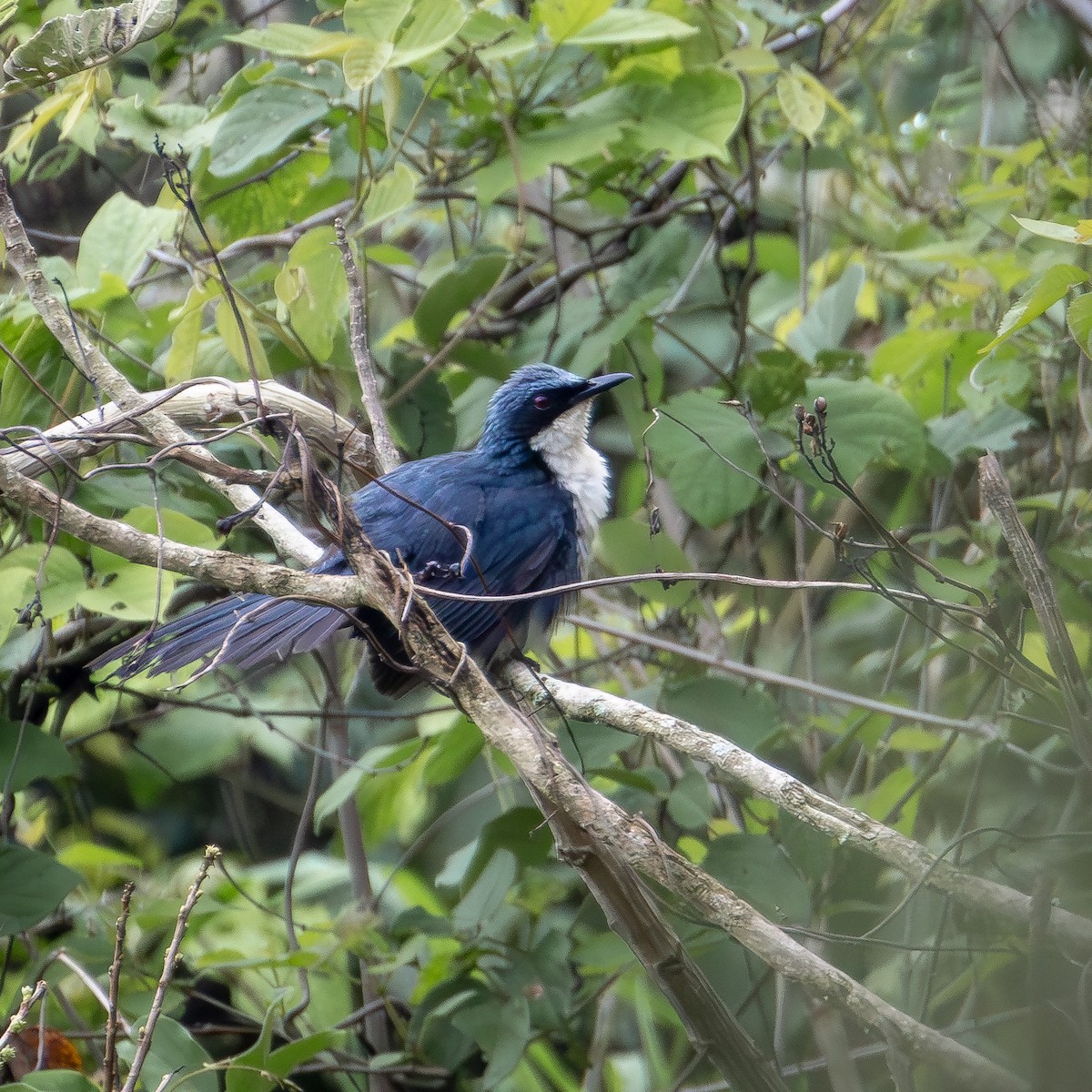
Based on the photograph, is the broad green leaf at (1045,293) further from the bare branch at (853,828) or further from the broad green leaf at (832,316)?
the broad green leaf at (832,316)

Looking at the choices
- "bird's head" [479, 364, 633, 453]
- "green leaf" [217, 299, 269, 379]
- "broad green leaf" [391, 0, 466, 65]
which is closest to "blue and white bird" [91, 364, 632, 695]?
"bird's head" [479, 364, 633, 453]

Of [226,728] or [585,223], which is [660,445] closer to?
[585,223]

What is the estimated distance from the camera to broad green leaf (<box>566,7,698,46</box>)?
2895mm

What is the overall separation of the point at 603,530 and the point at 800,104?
4.34 feet

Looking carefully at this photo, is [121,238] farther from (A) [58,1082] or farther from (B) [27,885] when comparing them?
(A) [58,1082]

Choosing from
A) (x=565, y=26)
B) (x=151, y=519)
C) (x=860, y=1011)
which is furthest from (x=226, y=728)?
(x=860, y=1011)

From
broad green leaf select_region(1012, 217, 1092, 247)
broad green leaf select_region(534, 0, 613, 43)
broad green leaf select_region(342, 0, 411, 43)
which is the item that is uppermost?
broad green leaf select_region(342, 0, 411, 43)

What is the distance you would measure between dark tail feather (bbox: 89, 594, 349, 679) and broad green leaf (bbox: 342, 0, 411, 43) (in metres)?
1.30

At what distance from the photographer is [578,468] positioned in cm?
354

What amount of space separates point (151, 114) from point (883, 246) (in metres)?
2.77

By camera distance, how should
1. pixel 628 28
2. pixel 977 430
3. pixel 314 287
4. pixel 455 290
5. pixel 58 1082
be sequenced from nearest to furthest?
pixel 58 1082 < pixel 314 287 < pixel 628 28 < pixel 455 290 < pixel 977 430

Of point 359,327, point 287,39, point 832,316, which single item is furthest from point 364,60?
point 832,316

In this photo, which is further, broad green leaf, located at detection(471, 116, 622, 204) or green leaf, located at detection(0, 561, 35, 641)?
broad green leaf, located at detection(471, 116, 622, 204)

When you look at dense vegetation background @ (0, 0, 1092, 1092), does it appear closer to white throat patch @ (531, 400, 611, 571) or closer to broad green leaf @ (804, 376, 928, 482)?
broad green leaf @ (804, 376, 928, 482)
